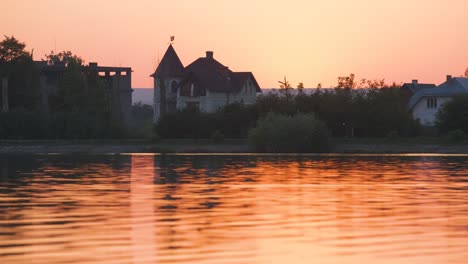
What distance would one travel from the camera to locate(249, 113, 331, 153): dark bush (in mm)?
74750

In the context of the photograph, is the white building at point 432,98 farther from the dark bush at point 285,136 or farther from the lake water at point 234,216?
the lake water at point 234,216

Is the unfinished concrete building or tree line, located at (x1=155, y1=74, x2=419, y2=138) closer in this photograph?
tree line, located at (x1=155, y1=74, x2=419, y2=138)

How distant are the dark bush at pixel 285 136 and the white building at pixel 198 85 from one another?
40.1 meters

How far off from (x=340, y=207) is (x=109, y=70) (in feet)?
295

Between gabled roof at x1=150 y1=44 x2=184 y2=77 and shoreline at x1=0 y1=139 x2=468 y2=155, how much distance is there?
47404 millimetres

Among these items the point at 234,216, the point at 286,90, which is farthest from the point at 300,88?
the point at 234,216

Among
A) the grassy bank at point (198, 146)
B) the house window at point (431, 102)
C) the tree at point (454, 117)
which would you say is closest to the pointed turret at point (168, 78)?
the house window at point (431, 102)

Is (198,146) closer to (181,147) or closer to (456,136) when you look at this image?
(181,147)

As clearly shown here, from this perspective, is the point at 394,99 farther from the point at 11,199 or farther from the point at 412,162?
the point at 11,199

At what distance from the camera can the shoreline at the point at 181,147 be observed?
75.1 m

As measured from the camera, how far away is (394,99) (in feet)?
282

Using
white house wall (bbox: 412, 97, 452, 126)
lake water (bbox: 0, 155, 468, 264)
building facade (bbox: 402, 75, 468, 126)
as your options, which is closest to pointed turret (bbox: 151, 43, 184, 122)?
white house wall (bbox: 412, 97, 452, 126)

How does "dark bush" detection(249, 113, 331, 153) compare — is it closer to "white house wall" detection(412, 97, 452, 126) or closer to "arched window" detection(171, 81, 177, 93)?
"white house wall" detection(412, 97, 452, 126)

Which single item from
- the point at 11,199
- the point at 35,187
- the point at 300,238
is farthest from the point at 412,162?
the point at 300,238
